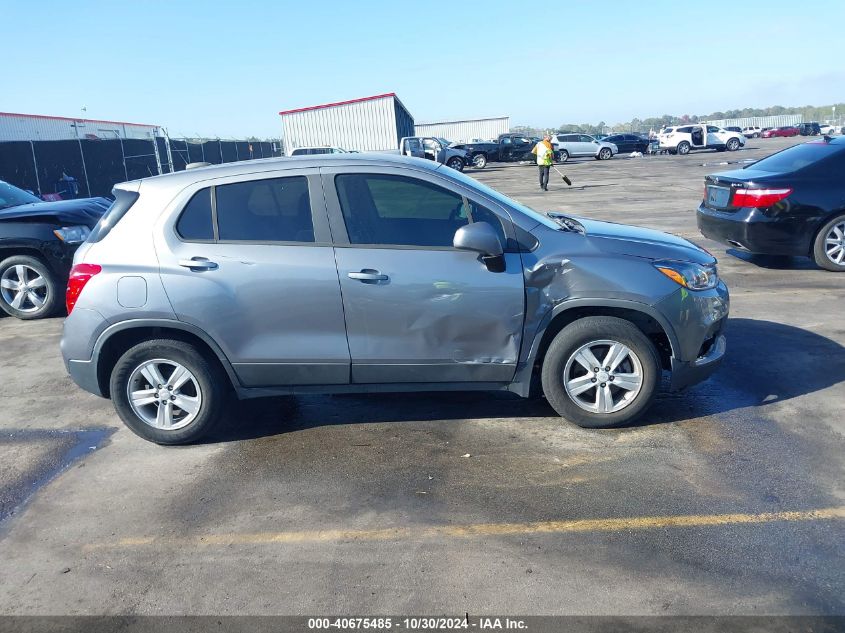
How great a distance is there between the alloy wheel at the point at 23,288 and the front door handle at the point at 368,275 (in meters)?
5.81

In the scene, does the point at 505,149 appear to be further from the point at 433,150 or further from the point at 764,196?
the point at 764,196

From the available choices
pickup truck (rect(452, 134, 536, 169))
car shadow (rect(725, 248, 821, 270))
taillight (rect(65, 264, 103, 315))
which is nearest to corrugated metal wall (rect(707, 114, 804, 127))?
pickup truck (rect(452, 134, 536, 169))

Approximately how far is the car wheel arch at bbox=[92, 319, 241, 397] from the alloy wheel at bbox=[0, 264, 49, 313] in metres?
4.52

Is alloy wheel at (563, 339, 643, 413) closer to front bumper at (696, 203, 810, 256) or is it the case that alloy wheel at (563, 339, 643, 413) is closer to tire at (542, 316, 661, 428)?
tire at (542, 316, 661, 428)

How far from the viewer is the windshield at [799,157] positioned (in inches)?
329

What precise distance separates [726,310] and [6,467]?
5.00m

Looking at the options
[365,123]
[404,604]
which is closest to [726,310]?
[404,604]

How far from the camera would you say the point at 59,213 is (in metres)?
8.24

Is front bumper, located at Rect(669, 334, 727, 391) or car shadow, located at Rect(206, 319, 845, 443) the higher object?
front bumper, located at Rect(669, 334, 727, 391)

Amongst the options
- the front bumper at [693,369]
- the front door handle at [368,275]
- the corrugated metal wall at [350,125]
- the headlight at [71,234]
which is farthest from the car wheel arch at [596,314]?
the corrugated metal wall at [350,125]

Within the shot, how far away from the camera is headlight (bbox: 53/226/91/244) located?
8.09 m

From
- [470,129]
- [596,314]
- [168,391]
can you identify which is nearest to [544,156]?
[596,314]

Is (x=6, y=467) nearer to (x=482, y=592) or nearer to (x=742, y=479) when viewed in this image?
(x=482, y=592)

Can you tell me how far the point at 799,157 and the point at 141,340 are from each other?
26.7 feet
